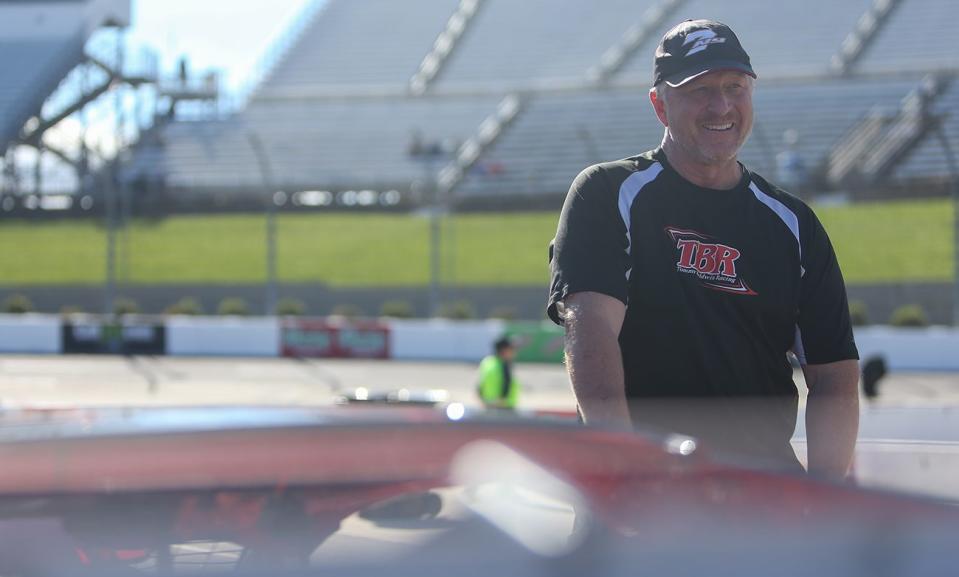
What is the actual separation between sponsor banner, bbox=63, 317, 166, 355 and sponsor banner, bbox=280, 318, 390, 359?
281 centimetres

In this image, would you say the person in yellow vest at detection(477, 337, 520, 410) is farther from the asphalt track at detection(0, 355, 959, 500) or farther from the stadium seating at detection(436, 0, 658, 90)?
the stadium seating at detection(436, 0, 658, 90)

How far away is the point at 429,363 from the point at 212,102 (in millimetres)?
21152

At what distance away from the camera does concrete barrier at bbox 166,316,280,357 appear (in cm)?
2067

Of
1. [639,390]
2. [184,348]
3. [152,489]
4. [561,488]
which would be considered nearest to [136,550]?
[152,489]

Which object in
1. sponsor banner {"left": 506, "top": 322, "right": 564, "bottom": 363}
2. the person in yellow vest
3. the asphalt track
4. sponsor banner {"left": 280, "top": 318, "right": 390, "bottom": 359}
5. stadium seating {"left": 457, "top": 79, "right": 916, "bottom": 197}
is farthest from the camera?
stadium seating {"left": 457, "top": 79, "right": 916, "bottom": 197}

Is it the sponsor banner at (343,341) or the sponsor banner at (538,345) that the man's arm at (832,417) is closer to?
the sponsor banner at (538,345)

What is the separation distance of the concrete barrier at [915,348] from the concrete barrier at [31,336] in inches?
593

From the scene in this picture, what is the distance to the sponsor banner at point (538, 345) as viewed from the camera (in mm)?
18875

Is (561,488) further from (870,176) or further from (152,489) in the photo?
(870,176)

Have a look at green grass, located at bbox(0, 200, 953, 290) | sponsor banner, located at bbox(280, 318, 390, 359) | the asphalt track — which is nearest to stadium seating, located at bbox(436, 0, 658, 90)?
green grass, located at bbox(0, 200, 953, 290)

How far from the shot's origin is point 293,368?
18.4 m

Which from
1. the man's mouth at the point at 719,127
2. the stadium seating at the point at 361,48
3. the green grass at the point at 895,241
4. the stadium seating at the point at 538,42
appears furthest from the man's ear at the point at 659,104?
the stadium seating at the point at 361,48

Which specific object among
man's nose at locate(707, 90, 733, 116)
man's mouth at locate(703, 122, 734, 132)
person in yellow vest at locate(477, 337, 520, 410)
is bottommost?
person in yellow vest at locate(477, 337, 520, 410)

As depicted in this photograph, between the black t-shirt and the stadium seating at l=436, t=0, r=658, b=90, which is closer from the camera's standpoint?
the black t-shirt
